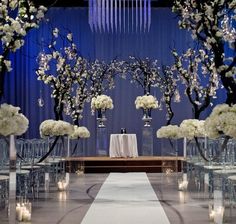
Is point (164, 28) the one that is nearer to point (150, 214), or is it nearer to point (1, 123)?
point (150, 214)

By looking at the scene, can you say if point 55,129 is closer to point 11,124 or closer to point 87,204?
point 87,204

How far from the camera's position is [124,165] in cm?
1641

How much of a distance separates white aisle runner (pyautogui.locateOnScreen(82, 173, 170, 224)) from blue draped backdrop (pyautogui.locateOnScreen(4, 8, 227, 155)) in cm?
883

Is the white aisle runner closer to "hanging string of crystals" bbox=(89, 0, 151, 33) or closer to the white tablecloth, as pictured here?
the white tablecloth

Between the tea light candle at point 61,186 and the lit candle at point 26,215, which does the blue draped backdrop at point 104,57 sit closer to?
the tea light candle at point 61,186

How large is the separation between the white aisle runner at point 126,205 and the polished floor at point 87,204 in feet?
0.38

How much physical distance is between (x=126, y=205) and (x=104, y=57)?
13506mm

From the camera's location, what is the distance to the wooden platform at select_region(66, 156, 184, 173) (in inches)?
632

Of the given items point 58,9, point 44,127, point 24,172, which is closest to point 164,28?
point 58,9

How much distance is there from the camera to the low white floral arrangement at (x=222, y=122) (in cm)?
607

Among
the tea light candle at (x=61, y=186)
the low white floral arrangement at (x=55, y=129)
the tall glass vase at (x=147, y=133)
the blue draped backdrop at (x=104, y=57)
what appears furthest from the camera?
the blue draped backdrop at (x=104, y=57)

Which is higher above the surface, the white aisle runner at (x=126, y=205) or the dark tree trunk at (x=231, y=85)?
the dark tree trunk at (x=231, y=85)

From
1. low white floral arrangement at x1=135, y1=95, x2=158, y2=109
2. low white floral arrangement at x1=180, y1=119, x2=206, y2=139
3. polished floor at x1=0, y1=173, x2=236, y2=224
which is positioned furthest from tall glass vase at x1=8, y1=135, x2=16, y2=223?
low white floral arrangement at x1=135, y1=95, x2=158, y2=109

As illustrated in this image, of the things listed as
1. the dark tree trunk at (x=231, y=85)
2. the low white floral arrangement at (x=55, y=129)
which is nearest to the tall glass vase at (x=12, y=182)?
the dark tree trunk at (x=231, y=85)
